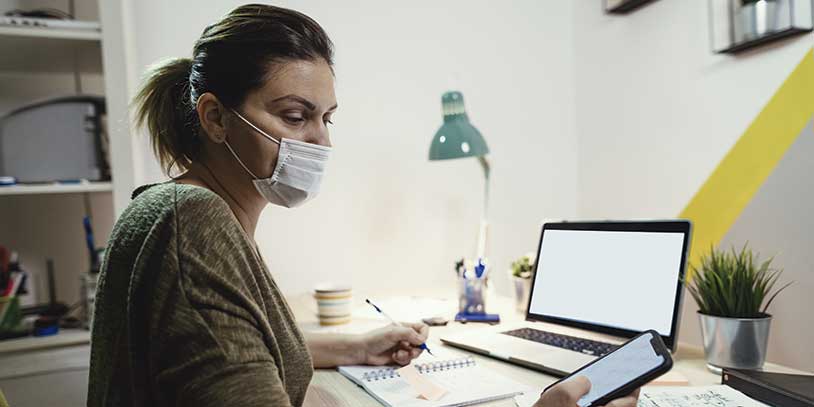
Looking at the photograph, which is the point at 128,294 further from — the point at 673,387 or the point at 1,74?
the point at 1,74

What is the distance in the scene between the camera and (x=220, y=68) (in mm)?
871

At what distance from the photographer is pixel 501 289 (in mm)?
2131

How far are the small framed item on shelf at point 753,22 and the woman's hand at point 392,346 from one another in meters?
1.10

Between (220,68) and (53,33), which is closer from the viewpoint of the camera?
(220,68)

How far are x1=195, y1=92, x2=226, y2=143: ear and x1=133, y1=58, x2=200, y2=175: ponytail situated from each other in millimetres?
43

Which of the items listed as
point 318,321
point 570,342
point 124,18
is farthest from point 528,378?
point 124,18

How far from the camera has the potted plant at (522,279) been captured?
1.55 meters

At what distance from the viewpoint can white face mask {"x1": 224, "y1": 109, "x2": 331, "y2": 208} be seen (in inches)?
36.5

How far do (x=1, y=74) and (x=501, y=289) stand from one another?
5.65 ft

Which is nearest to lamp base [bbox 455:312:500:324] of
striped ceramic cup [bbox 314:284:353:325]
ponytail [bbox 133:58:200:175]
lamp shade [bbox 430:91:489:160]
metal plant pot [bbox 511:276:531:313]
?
metal plant pot [bbox 511:276:531:313]

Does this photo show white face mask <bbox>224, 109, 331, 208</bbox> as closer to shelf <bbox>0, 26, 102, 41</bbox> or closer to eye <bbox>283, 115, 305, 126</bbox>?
eye <bbox>283, 115, 305, 126</bbox>

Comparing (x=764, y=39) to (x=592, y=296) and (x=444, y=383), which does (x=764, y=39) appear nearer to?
(x=592, y=296)

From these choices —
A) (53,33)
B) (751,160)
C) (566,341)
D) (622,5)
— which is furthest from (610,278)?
(53,33)

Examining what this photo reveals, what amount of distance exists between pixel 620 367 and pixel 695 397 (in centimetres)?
17
